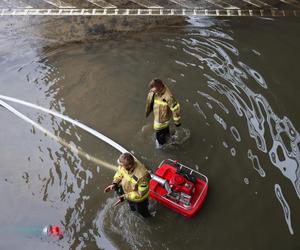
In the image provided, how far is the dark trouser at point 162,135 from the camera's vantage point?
8.28m

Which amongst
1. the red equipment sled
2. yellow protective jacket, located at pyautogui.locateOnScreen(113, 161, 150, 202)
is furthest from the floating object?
the red equipment sled

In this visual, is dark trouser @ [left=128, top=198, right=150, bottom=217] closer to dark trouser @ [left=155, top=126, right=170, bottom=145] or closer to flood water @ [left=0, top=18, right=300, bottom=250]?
flood water @ [left=0, top=18, right=300, bottom=250]

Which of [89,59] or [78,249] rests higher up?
[89,59]

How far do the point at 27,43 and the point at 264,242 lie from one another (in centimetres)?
880

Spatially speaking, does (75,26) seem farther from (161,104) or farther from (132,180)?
(132,180)

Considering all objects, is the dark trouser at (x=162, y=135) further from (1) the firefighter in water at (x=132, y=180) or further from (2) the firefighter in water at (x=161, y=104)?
(1) the firefighter in water at (x=132, y=180)

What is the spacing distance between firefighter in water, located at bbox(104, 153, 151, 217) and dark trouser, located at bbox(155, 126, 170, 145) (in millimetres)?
1877

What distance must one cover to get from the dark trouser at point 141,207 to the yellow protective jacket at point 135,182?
0.22 metres

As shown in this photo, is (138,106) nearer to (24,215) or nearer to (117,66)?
(117,66)

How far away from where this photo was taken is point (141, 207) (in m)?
6.96

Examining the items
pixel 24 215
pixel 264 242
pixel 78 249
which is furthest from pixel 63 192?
pixel 264 242

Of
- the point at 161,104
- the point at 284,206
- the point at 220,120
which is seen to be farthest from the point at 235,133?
the point at 161,104

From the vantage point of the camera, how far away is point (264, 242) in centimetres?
703

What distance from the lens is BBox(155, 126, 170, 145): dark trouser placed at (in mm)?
8281
